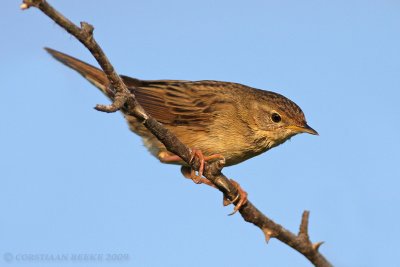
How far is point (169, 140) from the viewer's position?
368 centimetres

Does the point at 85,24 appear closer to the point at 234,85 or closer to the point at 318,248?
the point at 318,248

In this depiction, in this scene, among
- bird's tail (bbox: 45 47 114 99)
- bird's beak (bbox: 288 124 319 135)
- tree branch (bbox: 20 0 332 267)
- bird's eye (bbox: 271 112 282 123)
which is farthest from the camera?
bird's tail (bbox: 45 47 114 99)

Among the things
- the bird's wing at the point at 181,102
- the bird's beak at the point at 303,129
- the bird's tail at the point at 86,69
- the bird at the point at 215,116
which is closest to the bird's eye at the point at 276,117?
the bird at the point at 215,116

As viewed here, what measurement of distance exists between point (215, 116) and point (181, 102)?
1.60ft

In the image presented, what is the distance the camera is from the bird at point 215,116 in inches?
231

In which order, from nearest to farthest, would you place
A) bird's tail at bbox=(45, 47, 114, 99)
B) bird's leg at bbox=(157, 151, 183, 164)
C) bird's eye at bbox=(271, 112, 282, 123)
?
bird's leg at bbox=(157, 151, 183, 164)
bird's eye at bbox=(271, 112, 282, 123)
bird's tail at bbox=(45, 47, 114, 99)

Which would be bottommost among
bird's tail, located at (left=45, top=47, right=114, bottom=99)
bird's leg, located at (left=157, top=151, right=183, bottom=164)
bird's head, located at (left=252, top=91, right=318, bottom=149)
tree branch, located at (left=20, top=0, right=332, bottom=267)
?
tree branch, located at (left=20, top=0, right=332, bottom=267)

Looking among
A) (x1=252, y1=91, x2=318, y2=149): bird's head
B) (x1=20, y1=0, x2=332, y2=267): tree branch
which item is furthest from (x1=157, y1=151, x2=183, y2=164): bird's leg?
(x1=20, y1=0, x2=332, y2=267): tree branch

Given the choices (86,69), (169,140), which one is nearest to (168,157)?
(86,69)

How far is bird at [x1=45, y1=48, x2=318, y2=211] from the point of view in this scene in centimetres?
587

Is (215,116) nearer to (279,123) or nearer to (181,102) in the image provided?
(181,102)

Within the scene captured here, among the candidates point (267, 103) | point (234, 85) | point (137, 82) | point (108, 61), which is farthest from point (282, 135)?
point (108, 61)

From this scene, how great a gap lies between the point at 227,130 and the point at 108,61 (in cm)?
290

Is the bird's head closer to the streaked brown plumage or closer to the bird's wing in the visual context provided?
the streaked brown plumage
